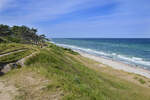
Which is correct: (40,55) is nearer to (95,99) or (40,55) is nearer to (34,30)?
(95,99)

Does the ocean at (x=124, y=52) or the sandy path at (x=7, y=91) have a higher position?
the sandy path at (x=7, y=91)

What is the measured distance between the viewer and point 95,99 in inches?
225

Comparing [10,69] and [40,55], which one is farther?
[40,55]

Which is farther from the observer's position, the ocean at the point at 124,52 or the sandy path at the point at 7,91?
the ocean at the point at 124,52

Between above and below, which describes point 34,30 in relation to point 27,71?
above

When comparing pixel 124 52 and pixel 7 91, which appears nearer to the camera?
pixel 7 91

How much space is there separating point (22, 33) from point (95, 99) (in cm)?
3916

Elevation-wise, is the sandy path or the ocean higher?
the sandy path

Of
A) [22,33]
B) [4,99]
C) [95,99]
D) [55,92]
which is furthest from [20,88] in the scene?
[22,33]

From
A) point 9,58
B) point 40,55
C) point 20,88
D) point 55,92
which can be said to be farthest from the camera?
point 40,55

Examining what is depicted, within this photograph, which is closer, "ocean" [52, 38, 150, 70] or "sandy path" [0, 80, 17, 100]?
"sandy path" [0, 80, 17, 100]

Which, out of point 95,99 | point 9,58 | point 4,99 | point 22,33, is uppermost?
point 22,33

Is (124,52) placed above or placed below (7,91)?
below

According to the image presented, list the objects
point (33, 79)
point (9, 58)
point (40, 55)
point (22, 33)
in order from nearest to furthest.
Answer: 1. point (33, 79)
2. point (9, 58)
3. point (40, 55)
4. point (22, 33)
